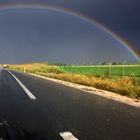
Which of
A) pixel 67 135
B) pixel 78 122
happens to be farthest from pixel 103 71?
pixel 67 135

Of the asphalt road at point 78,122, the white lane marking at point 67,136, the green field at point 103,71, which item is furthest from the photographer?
the green field at point 103,71

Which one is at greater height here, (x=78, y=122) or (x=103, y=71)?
(x=103, y=71)

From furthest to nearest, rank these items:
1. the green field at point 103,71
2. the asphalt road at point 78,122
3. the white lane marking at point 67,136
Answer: the green field at point 103,71
the asphalt road at point 78,122
the white lane marking at point 67,136

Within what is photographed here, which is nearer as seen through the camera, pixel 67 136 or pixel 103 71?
pixel 67 136

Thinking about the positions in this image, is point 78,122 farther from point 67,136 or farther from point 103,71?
point 103,71

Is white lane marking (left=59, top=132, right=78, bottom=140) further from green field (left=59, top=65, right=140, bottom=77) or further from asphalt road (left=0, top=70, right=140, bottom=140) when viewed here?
green field (left=59, top=65, right=140, bottom=77)

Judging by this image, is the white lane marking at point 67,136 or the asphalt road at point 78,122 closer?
the white lane marking at point 67,136

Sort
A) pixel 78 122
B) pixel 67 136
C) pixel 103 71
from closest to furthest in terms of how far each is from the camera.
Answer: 1. pixel 67 136
2. pixel 78 122
3. pixel 103 71

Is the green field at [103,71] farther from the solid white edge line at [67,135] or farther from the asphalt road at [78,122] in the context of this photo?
the solid white edge line at [67,135]

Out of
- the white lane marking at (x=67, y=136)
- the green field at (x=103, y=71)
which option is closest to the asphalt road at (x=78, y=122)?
the white lane marking at (x=67, y=136)

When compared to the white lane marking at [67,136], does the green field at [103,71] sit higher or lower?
higher

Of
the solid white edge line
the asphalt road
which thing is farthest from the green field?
the solid white edge line

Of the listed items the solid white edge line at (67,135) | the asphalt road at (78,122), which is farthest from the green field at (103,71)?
the solid white edge line at (67,135)

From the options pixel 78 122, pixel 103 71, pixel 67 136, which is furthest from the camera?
pixel 103 71
